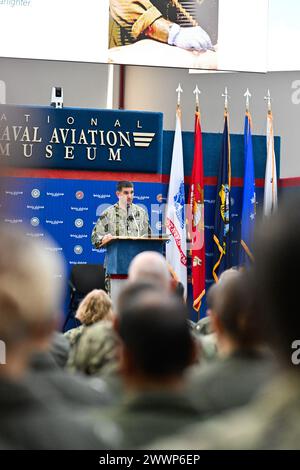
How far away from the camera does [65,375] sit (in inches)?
70.0

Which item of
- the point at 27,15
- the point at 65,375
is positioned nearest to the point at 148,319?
the point at 65,375

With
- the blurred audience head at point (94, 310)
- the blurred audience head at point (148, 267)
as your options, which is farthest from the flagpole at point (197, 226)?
the blurred audience head at point (148, 267)

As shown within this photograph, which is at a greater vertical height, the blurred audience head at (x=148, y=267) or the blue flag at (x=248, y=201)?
the blue flag at (x=248, y=201)

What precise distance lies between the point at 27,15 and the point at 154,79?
2.71 m

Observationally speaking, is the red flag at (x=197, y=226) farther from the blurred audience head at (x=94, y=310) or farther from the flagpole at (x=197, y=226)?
the blurred audience head at (x=94, y=310)

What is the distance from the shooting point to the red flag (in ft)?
29.3

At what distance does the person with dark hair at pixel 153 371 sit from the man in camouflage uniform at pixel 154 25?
7.90 metres

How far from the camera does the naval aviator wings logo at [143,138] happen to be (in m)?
8.21

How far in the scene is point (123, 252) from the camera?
19.2 feet

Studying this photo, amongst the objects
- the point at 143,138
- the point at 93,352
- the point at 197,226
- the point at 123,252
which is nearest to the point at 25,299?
the point at 93,352

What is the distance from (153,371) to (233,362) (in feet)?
1.76

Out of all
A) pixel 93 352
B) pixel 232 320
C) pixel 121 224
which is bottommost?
pixel 232 320

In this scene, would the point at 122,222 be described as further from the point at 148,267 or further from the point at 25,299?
the point at 25,299

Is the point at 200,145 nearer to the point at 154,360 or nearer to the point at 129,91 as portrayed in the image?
the point at 129,91
